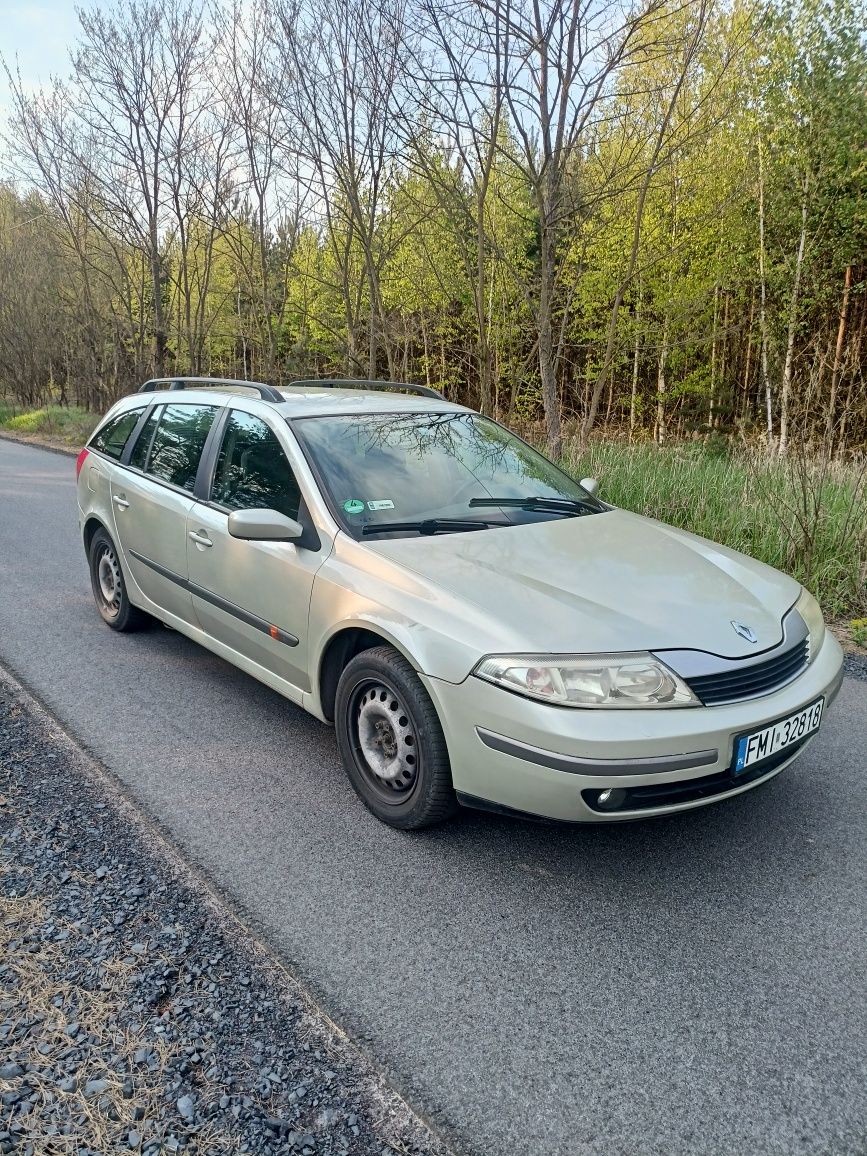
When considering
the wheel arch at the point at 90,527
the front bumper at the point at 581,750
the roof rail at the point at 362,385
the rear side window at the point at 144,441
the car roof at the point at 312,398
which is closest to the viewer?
the front bumper at the point at 581,750

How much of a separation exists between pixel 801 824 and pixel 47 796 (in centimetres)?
301

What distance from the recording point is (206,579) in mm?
4043

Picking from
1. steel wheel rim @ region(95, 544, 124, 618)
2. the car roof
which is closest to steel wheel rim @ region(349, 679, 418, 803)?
the car roof

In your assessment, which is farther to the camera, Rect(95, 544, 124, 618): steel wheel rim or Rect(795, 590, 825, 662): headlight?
Rect(95, 544, 124, 618): steel wheel rim

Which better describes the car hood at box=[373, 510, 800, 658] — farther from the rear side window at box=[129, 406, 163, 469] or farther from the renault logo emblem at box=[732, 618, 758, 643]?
the rear side window at box=[129, 406, 163, 469]

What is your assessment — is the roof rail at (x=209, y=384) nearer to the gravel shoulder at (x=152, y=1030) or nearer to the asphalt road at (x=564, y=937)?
the asphalt road at (x=564, y=937)

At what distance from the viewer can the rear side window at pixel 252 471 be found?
3.64 m

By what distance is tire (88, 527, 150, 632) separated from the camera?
5.17 meters

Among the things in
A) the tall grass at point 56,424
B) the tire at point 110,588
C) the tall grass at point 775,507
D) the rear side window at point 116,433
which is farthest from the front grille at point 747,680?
the tall grass at point 56,424

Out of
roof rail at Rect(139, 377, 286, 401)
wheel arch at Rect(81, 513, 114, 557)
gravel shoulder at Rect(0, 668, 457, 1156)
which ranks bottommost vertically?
gravel shoulder at Rect(0, 668, 457, 1156)

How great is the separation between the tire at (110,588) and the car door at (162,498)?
0.27 m

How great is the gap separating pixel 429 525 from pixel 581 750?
1.31 m

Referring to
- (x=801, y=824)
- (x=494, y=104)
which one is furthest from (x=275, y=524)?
(x=494, y=104)

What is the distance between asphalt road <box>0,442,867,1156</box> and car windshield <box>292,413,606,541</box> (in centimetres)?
119
